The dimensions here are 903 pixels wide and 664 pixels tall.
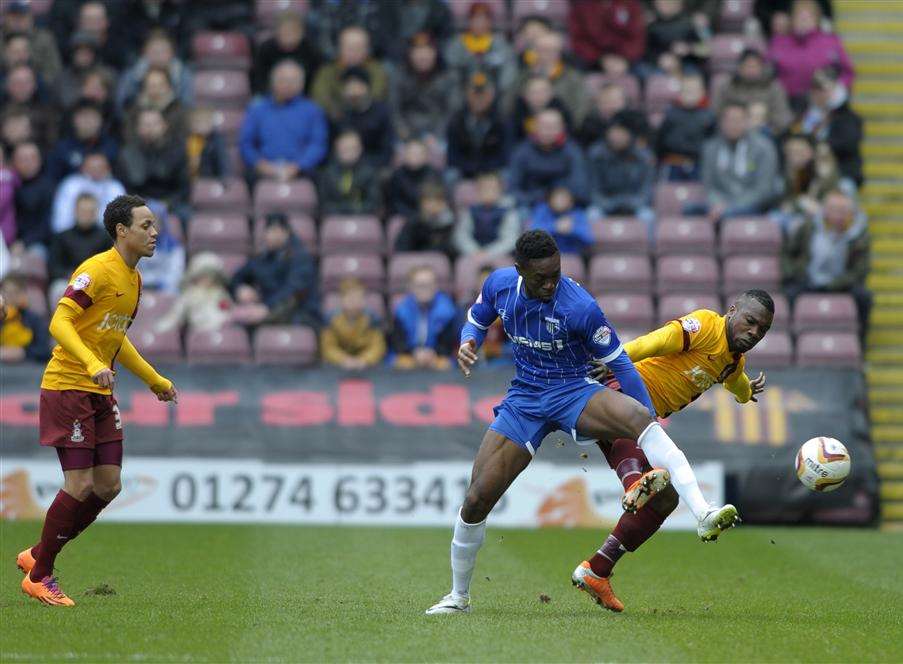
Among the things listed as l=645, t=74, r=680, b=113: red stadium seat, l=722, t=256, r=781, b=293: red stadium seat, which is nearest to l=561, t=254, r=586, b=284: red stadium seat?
l=722, t=256, r=781, b=293: red stadium seat

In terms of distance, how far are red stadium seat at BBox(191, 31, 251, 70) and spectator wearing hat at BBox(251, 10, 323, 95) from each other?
0.95 meters

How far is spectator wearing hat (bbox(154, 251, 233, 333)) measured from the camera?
57.6ft

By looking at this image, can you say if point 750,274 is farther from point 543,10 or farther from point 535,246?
point 535,246

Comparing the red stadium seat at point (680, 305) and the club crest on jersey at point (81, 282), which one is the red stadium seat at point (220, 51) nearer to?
the red stadium seat at point (680, 305)

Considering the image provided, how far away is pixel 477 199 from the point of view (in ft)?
62.3

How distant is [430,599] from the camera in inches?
403

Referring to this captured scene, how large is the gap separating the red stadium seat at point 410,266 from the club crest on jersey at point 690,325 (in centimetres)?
839

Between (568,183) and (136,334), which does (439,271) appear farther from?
(136,334)

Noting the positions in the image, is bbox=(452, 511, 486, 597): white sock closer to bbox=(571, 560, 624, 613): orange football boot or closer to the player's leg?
the player's leg

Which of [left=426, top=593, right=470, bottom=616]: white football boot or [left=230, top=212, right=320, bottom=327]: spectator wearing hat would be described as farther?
[left=230, top=212, right=320, bottom=327]: spectator wearing hat

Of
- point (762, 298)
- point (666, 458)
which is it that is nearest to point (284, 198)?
point (762, 298)

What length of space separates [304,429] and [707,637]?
8.34 m

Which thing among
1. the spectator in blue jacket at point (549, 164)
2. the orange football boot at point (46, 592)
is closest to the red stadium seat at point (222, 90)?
the spectator in blue jacket at point (549, 164)

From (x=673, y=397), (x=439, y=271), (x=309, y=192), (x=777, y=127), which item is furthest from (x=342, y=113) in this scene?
(x=673, y=397)
